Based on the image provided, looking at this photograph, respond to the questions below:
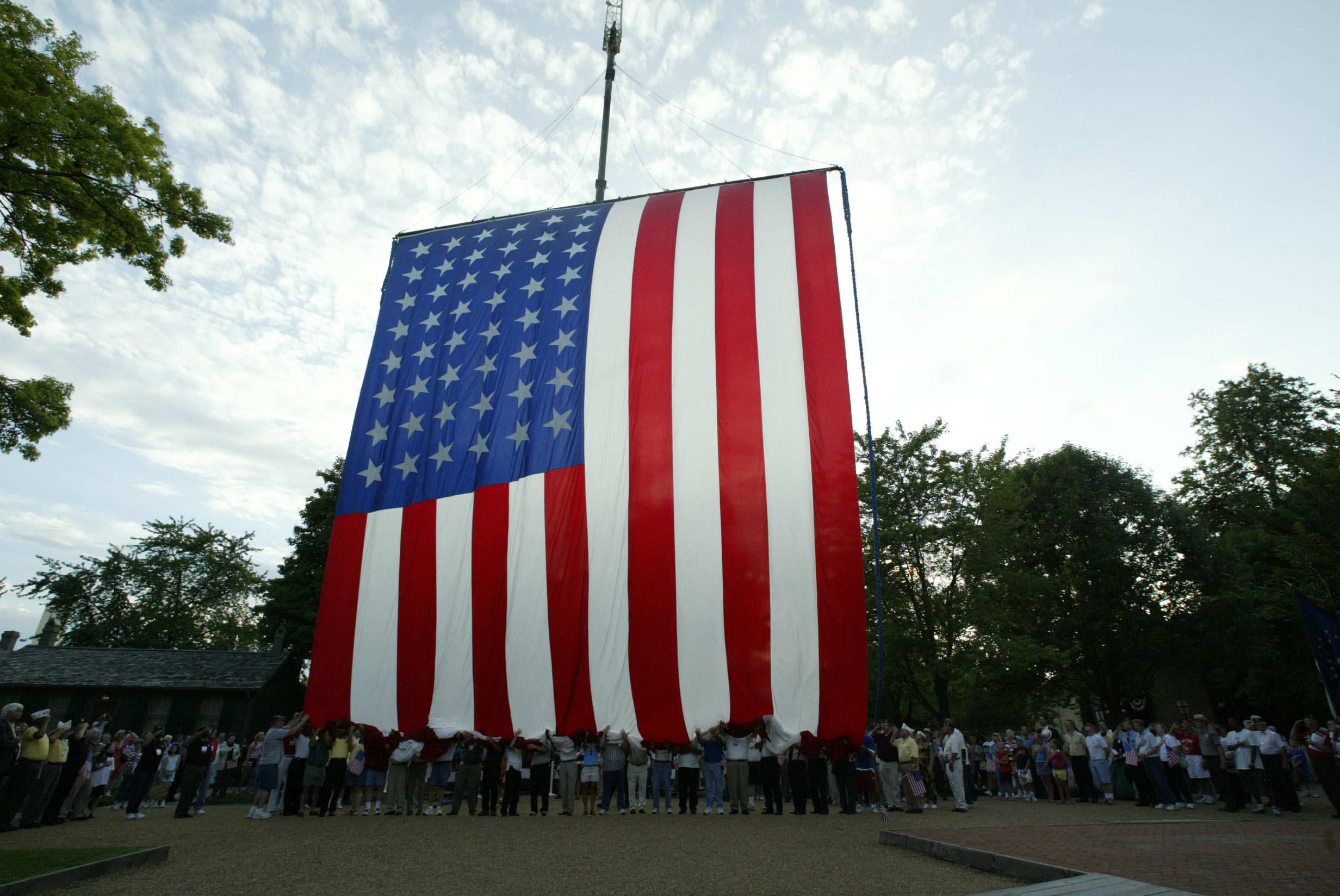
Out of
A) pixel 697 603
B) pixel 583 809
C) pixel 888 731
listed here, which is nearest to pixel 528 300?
pixel 697 603

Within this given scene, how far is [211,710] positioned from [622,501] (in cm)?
1942

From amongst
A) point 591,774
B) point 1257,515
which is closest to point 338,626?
point 591,774

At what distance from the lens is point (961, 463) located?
23703mm

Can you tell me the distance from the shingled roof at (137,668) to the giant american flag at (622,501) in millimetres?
14917

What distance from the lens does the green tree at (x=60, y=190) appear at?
8.02 m

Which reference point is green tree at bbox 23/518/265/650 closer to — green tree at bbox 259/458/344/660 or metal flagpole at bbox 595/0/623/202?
green tree at bbox 259/458/344/660

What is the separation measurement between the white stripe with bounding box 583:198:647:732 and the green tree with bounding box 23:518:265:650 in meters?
38.7

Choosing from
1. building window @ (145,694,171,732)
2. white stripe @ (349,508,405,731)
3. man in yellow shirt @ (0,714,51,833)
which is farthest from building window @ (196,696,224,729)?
white stripe @ (349,508,405,731)

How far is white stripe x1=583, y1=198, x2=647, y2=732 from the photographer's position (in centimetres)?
1032

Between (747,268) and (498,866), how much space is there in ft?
30.6

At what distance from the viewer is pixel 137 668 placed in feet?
76.7

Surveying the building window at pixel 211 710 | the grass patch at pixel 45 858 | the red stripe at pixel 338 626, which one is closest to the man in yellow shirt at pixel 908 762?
the red stripe at pixel 338 626

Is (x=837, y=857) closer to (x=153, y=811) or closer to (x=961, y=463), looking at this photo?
(x=153, y=811)

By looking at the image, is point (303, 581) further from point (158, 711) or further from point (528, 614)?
point (528, 614)
